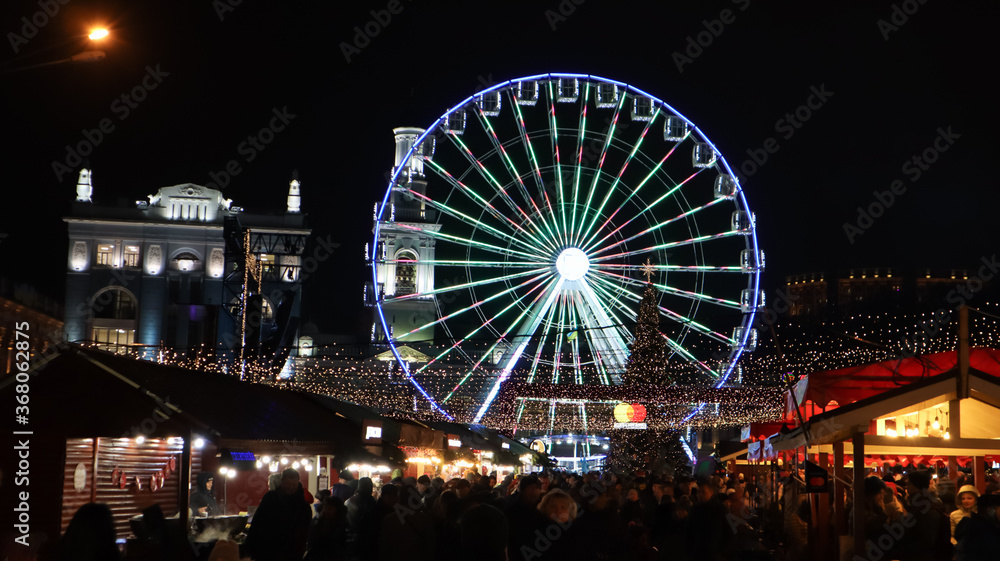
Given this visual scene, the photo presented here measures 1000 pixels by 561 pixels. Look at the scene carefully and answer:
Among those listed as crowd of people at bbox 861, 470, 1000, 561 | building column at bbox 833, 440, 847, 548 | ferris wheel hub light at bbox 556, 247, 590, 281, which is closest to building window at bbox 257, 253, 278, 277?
ferris wheel hub light at bbox 556, 247, 590, 281

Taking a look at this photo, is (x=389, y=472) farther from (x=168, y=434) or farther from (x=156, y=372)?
(x=168, y=434)

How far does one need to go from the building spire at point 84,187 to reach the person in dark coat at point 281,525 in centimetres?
7566

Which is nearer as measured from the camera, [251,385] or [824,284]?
[251,385]

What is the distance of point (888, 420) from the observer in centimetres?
1753

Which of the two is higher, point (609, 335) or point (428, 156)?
point (428, 156)

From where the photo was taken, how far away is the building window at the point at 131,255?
81188mm

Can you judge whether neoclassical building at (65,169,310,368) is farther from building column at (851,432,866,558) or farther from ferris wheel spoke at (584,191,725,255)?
building column at (851,432,866,558)

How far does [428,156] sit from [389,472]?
370 inches

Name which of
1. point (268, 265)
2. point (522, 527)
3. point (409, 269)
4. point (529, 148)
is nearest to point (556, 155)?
point (529, 148)

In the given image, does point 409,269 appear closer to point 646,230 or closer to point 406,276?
point 406,276

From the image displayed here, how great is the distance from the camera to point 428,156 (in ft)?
117

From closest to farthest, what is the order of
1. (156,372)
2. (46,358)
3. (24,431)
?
1. (24,431)
2. (46,358)
3. (156,372)

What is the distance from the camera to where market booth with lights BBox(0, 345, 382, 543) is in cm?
1314

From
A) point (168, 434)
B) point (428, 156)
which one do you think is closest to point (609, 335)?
point (428, 156)
